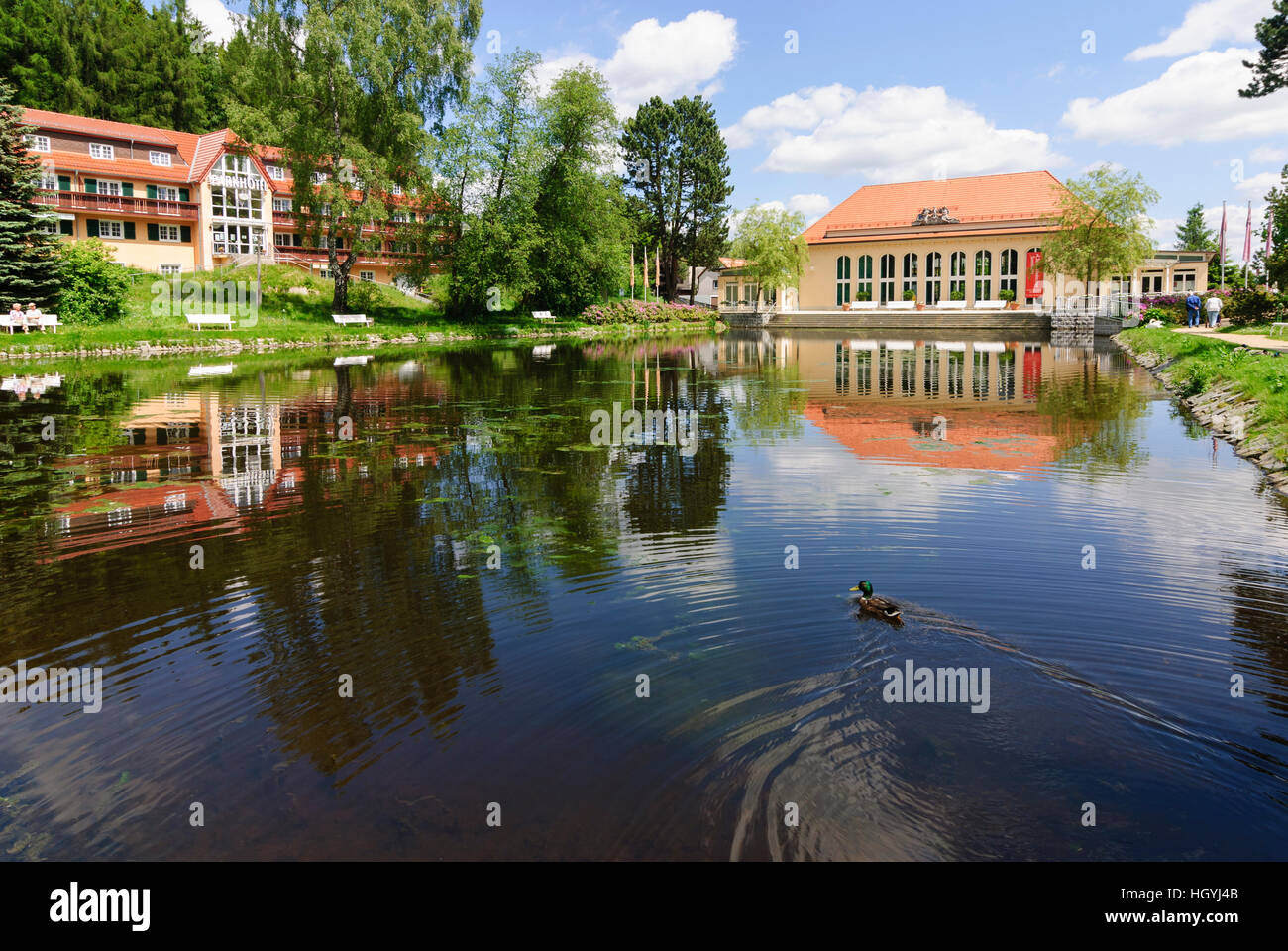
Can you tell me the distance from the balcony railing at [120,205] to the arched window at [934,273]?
193ft

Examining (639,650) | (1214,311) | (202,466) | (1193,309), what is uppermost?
(1193,309)

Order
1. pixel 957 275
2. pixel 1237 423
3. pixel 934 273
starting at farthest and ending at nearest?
1. pixel 934 273
2. pixel 957 275
3. pixel 1237 423

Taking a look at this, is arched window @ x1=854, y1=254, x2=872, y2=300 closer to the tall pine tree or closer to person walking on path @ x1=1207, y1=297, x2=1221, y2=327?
person walking on path @ x1=1207, y1=297, x2=1221, y2=327

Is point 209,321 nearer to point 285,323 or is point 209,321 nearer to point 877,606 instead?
point 285,323

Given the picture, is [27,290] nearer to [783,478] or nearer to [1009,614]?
[783,478]

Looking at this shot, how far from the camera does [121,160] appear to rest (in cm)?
5800

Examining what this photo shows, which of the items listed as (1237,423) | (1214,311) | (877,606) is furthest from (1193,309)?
(877,606)

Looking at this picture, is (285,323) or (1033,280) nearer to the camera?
(285,323)

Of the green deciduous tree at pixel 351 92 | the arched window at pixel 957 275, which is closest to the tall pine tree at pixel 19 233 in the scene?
the green deciduous tree at pixel 351 92

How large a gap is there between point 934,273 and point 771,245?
15353 millimetres

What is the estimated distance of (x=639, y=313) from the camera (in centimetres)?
7050

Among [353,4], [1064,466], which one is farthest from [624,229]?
[1064,466]

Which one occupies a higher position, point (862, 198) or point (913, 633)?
point (862, 198)

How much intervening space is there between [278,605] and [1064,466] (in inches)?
435
